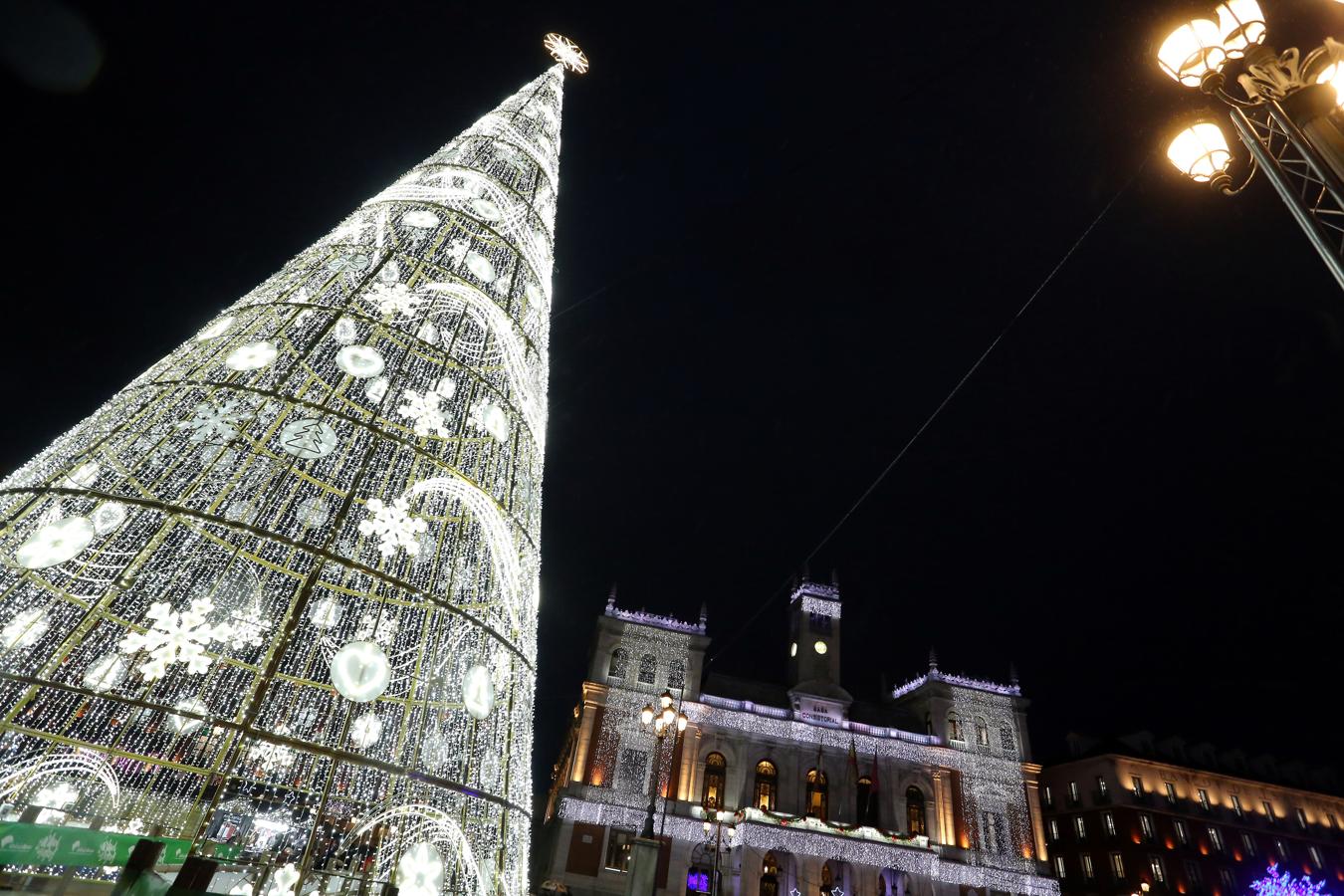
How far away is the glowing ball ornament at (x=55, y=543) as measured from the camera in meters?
4.19

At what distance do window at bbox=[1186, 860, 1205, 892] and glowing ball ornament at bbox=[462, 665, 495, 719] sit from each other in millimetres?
48996

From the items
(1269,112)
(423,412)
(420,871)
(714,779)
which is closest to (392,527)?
(423,412)

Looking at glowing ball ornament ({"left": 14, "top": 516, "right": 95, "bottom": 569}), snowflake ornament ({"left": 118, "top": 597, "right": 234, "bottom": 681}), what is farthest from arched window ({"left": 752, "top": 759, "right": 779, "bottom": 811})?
glowing ball ornament ({"left": 14, "top": 516, "right": 95, "bottom": 569})

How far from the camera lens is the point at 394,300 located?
18.6 ft

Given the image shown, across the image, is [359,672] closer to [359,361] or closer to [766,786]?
[359,361]

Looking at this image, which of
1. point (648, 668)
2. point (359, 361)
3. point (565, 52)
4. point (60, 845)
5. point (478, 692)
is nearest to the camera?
point (478, 692)

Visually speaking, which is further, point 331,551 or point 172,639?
point 331,551

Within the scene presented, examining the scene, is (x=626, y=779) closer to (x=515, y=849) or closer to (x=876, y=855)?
(x=876, y=855)

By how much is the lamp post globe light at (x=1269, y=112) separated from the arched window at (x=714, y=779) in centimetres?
3202

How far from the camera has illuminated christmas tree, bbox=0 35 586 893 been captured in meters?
4.33

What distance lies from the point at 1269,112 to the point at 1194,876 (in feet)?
159

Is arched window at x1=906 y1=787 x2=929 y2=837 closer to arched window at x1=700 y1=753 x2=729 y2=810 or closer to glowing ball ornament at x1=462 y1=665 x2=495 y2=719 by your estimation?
arched window at x1=700 y1=753 x2=729 y2=810

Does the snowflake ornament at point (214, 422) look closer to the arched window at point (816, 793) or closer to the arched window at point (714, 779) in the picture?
the arched window at point (714, 779)

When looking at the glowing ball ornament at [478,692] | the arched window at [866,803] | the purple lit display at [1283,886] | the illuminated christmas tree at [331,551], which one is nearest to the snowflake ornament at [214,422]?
the illuminated christmas tree at [331,551]
